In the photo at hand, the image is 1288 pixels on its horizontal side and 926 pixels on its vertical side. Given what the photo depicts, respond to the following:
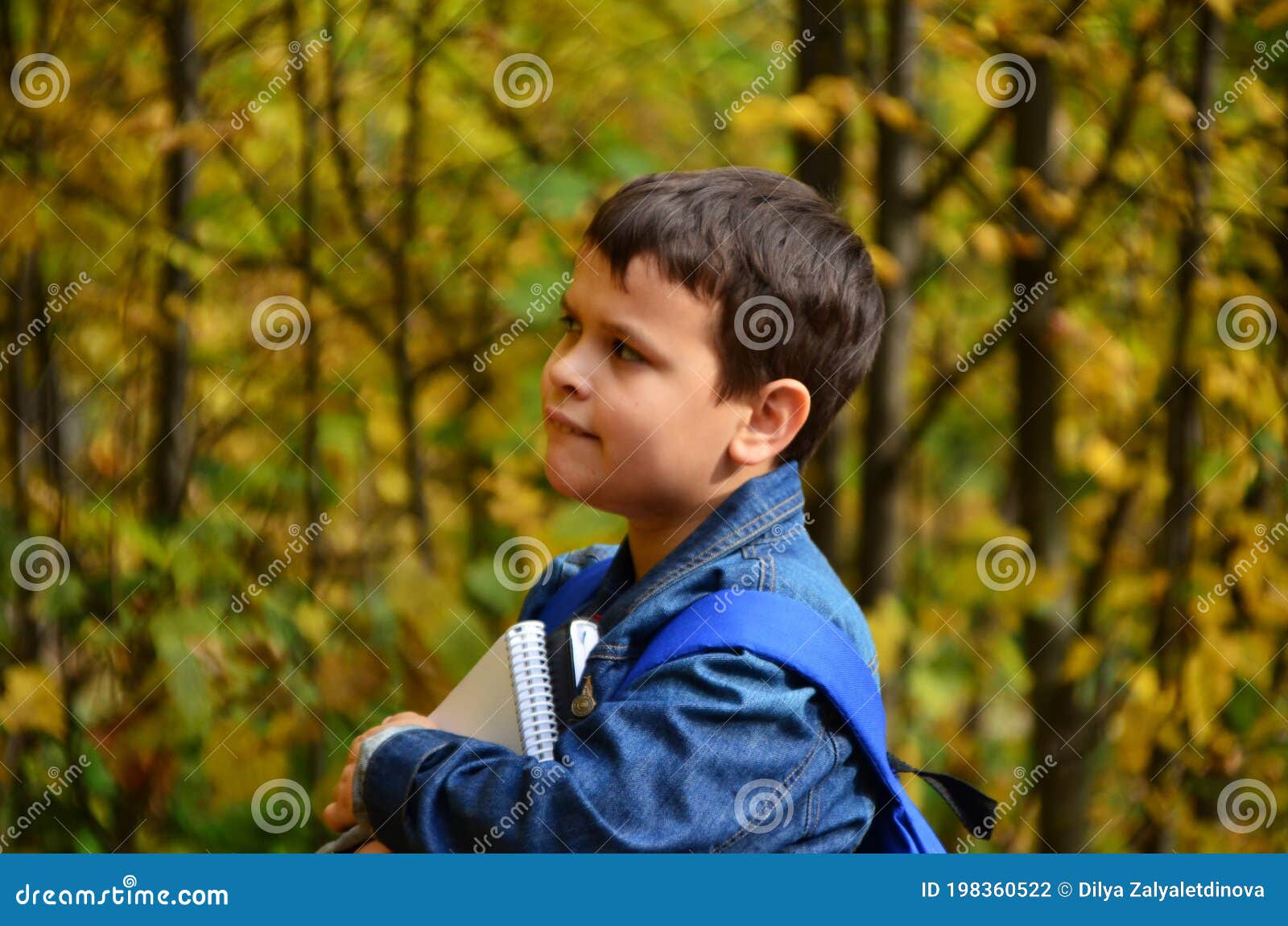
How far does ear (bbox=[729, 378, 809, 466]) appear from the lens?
5.14 feet

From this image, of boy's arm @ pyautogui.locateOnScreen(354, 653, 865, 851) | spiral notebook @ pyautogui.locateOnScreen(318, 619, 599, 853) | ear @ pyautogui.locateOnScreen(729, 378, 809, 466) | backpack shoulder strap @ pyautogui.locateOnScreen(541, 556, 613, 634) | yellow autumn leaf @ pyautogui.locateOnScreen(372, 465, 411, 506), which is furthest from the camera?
yellow autumn leaf @ pyautogui.locateOnScreen(372, 465, 411, 506)

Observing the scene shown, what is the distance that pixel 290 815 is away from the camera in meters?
2.90

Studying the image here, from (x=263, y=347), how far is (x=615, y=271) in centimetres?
201

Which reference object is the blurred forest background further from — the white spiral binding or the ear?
the white spiral binding

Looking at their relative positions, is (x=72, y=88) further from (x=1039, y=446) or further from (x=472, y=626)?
(x=1039, y=446)

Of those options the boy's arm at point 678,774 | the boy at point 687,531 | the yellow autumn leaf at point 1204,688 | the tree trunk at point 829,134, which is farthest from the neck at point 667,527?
the yellow autumn leaf at point 1204,688

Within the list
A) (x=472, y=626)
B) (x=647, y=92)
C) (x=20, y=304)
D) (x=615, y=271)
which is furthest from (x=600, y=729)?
(x=647, y=92)

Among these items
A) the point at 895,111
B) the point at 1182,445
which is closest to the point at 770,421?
the point at 895,111

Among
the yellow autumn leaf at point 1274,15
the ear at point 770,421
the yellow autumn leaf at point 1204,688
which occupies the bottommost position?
the yellow autumn leaf at point 1204,688

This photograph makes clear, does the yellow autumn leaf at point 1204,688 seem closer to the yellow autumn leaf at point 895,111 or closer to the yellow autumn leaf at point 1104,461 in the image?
the yellow autumn leaf at point 1104,461

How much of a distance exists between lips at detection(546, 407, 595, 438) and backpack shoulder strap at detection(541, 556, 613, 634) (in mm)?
264

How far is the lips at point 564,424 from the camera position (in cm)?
151

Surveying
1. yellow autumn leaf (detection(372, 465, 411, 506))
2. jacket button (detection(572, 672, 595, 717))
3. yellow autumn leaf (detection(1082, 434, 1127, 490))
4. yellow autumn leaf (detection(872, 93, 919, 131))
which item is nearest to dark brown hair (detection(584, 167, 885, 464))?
jacket button (detection(572, 672, 595, 717))

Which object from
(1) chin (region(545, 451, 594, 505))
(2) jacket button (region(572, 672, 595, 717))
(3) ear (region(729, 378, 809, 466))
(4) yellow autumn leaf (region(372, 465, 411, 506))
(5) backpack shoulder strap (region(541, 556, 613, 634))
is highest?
(3) ear (region(729, 378, 809, 466))
